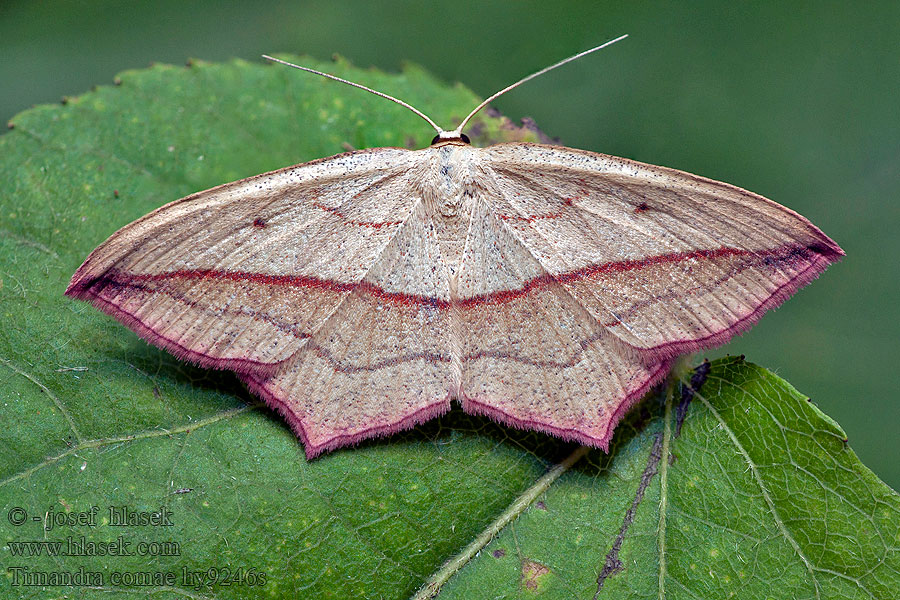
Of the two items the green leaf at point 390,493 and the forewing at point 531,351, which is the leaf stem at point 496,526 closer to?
the green leaf at point 390,493

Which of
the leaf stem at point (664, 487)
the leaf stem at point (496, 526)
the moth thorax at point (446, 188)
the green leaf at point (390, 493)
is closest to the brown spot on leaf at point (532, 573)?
the green leaf at point (390, 493)

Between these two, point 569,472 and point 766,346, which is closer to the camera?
point 569,472

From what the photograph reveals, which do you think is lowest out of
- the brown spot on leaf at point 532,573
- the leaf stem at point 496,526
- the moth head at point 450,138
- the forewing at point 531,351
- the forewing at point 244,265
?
the brown spot on leaf at point 532,573

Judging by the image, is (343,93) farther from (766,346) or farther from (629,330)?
(766,346)

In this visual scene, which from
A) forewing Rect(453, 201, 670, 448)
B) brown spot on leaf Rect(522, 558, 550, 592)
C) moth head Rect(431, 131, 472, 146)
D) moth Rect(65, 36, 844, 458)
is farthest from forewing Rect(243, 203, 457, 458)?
brown spot on leaf Rect(522, 558, 550, 592)

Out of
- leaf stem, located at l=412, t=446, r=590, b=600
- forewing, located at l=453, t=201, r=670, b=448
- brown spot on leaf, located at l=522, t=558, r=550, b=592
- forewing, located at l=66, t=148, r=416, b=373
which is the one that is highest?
forewing, located at l=66, t=148, r=416, b=373

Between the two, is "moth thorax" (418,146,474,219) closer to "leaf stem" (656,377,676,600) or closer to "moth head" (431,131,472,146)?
"moth head" (431,131,472,146)

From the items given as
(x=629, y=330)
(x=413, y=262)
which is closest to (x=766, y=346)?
(x=629, y=330)

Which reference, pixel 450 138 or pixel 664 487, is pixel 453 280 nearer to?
pixel 450 138
